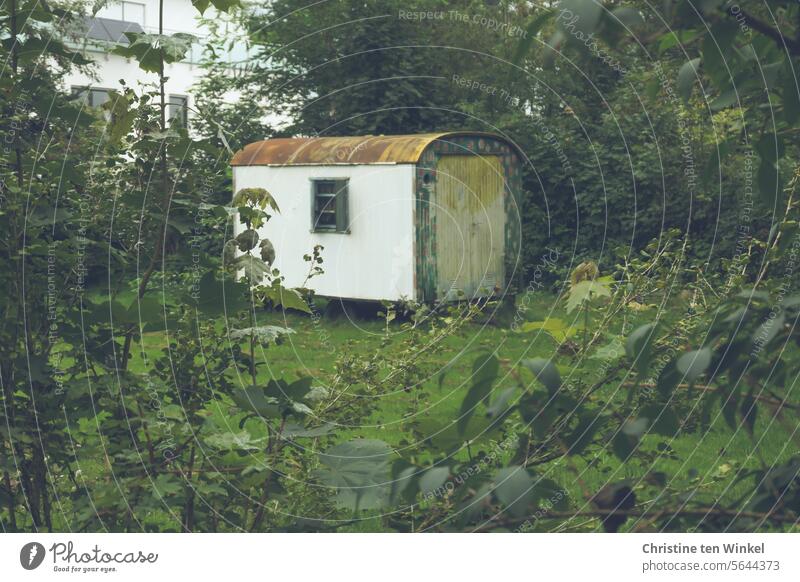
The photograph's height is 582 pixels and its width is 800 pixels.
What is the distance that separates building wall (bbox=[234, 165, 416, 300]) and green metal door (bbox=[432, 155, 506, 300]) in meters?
0.37

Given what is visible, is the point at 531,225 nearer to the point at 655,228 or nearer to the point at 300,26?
the point at 655,228

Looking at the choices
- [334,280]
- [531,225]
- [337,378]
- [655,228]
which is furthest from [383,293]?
[337,378]

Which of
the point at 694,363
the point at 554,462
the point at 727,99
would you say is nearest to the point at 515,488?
the point at 694,363

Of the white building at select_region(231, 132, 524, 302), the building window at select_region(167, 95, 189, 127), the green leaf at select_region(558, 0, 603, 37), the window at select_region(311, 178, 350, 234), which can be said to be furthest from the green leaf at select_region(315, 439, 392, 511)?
the window at select_region(311, 178, 350, 234)

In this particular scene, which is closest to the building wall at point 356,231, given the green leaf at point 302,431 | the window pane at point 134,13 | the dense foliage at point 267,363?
the dense foliage at point 267,363

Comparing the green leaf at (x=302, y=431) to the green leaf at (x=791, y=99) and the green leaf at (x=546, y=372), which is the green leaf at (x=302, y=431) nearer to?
the green leaf at (x=546, y=372)

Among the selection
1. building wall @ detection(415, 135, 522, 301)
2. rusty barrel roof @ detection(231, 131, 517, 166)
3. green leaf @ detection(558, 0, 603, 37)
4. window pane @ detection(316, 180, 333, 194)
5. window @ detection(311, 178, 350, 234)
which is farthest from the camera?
window pane @ detection(316, 180, 333, 194)

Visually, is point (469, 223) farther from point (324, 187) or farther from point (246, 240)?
point (246, 240)

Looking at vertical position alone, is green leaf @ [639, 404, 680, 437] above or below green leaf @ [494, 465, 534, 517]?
above

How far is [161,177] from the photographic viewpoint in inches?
105

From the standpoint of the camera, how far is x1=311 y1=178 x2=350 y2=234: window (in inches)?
451

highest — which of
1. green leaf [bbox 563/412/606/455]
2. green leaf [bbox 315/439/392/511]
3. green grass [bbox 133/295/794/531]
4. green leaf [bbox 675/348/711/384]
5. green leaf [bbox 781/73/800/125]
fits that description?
green leaf [bbox 781/73/800/125]

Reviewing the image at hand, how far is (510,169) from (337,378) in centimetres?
914

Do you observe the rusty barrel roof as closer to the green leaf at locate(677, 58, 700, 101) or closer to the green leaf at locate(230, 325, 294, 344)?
the green leaf at locate(230, 325, 294, 344)
